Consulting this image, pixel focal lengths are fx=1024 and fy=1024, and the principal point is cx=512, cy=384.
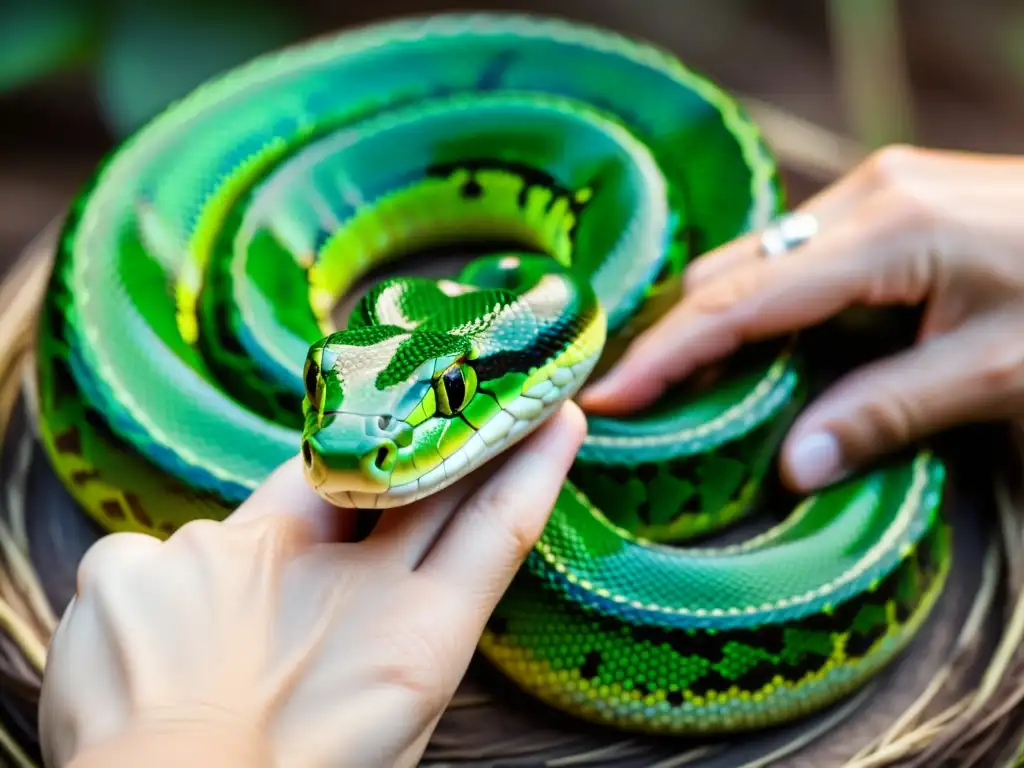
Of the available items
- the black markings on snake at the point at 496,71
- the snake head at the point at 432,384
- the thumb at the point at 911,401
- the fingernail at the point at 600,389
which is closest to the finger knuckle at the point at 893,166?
the thumb at the point at 911,401

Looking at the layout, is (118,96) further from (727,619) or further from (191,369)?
(727,619)

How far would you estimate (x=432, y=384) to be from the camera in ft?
2.99

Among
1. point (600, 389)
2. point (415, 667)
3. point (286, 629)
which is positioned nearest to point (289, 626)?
point (286, 629)

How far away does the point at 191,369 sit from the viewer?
1.37 m

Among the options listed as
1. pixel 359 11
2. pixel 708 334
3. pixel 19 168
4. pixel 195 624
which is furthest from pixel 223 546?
pixel 359 11

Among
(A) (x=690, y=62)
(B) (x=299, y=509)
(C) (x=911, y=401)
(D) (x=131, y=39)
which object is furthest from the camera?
(A) (x=690, y=62)

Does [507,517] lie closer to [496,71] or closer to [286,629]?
[286,629]

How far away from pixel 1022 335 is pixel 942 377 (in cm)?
12

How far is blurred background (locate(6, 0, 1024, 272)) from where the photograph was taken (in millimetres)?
1452

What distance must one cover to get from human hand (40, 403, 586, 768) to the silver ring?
62 centimetres

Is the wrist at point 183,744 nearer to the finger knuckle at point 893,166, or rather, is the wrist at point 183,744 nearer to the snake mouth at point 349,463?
the snake mouth at point 349,463

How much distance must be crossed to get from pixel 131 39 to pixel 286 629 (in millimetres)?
979

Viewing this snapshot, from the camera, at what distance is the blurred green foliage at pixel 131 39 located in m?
1.42

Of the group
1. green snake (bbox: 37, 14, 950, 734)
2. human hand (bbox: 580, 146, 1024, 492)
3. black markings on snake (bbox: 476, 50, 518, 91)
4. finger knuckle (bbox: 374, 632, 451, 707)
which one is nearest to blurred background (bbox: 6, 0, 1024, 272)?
green snake (bbox: 37, 14, 950, 734)
